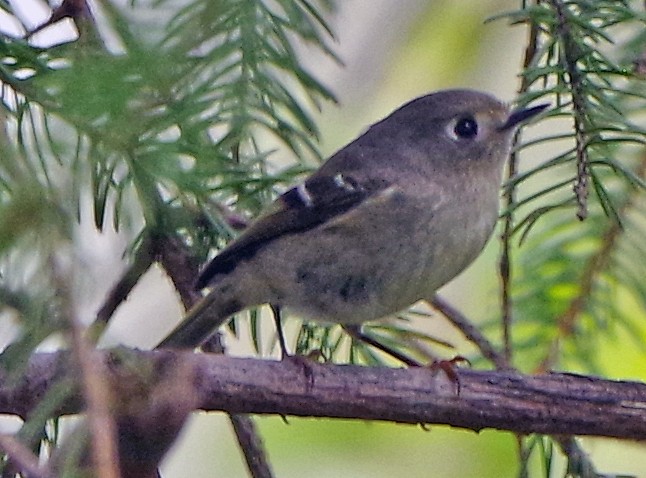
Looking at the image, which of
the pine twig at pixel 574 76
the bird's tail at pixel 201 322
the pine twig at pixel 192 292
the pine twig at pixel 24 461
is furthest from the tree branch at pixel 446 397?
the pine twig at pixel 24 461

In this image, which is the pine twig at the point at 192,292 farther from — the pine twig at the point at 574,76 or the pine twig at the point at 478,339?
the pine twig at the point at 574,76

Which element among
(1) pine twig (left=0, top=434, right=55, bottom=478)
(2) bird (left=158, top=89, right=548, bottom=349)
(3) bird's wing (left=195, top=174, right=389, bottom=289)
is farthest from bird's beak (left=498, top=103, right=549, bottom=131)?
(1) pine twig (left=0, top=434, right=55, bottom=478)

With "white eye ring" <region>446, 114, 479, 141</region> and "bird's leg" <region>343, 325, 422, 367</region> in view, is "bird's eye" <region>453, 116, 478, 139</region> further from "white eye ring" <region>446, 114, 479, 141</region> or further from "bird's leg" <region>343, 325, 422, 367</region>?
"bird's leg" <region>343, 325, 422, 367</region>

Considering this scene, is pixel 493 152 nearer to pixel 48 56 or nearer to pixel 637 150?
pixel 637 150

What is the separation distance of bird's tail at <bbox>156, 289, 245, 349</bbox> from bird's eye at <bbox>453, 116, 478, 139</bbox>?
1.55ft

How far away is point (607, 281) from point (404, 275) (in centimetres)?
27

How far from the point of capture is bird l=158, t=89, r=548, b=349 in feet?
4.65

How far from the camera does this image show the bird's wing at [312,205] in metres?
1.43

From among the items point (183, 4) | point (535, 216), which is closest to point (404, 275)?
point (535, 216)

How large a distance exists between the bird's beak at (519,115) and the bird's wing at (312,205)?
0.66ft

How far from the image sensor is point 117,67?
1.71 feet

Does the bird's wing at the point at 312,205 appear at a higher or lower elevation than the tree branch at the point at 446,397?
higher

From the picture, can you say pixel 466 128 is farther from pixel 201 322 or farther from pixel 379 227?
pixel 201 322

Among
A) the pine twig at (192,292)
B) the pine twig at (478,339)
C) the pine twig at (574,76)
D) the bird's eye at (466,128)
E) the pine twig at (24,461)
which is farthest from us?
the bird's eye at (466,128)
